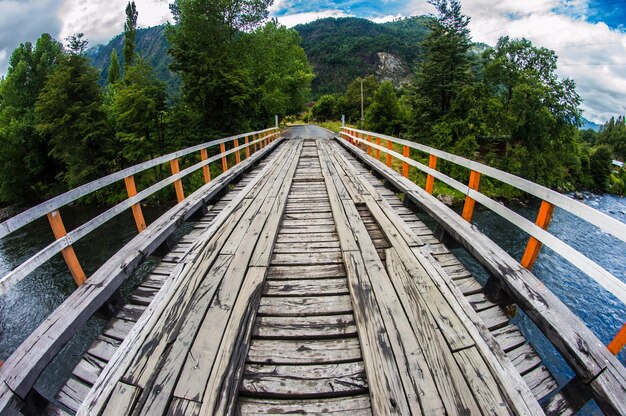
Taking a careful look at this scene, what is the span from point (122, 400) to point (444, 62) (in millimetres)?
24046

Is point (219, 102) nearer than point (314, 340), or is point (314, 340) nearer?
point (314, 340)

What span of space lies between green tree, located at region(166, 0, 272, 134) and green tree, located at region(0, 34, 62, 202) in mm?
10801

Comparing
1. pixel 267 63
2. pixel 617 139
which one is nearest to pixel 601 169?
pixel 267 63

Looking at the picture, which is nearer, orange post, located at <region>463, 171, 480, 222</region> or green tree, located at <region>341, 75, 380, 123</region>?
orange post, located at <region>463, 171, 480, 222</region>

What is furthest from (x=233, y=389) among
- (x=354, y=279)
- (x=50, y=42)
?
(x=50, y=42)

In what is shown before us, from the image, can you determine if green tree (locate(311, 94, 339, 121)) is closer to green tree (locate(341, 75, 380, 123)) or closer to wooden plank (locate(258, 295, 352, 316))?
green tree (locate(341, 75, 380, 123))

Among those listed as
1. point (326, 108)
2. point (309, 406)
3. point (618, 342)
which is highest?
point (326, 108)

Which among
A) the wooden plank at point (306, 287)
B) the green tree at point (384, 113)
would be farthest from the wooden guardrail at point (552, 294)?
the green tree at point (384, 113)

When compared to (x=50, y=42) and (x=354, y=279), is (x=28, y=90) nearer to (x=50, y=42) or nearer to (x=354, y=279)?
(x=50, y=42)

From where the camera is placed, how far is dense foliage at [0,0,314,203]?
1758cm

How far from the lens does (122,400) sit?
56.2 inches

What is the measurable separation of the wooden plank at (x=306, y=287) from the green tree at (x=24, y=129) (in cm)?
2769

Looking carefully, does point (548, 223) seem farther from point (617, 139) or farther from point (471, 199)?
point (617, 139)

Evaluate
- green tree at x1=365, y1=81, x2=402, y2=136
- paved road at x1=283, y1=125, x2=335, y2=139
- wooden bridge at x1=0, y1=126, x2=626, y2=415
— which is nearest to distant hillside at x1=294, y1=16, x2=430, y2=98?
green tree at x1=365, y1=81, x2=402, y2=136
